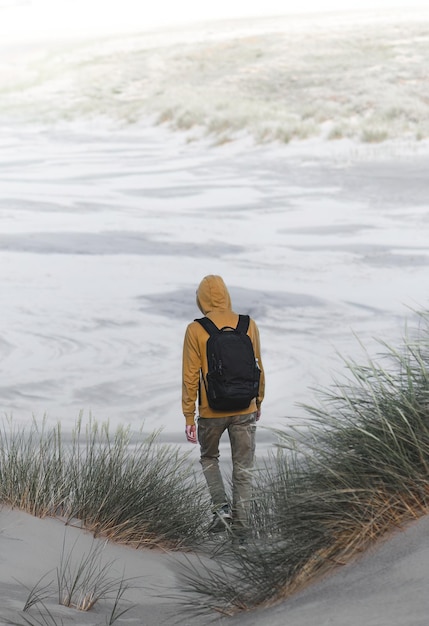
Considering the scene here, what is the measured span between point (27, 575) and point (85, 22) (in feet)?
108

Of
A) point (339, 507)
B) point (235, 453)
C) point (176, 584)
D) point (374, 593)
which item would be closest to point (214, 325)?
point (235, 453)

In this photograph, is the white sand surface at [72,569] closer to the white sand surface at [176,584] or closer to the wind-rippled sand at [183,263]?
the white sand surface at [176,584]

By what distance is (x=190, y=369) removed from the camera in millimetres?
4191

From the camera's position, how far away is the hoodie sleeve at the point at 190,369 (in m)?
4.17

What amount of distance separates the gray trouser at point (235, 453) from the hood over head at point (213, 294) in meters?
0.44

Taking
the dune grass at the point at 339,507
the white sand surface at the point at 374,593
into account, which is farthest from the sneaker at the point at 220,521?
the white sand surface at the point at 374,593

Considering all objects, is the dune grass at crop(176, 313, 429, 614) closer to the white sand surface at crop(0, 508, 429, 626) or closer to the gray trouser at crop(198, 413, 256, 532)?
the white sand surface at crop(0, 508, 429, 626)


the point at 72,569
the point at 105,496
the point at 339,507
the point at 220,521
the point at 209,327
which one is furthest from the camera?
the point at 220,521

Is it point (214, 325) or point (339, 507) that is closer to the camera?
point (339, 507)

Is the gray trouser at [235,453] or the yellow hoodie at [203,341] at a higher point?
the yellow hoodie at [203,341]

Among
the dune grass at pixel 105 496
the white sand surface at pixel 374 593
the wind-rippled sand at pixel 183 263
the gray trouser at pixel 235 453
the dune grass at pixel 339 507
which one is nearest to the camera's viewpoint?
the white sand surface at pixel 374 593

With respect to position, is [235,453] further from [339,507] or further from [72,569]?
[339,507]

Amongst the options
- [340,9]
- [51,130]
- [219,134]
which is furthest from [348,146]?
[340,9]

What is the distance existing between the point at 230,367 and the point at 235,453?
1.37ft
